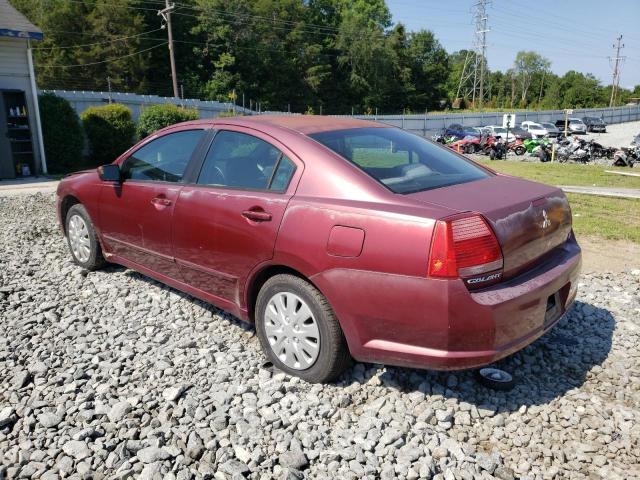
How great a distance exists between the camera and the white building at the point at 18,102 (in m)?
Answer: 12.7

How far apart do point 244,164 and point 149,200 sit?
1.01m

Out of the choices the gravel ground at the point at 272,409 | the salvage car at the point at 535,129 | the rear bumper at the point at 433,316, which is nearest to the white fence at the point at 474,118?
the salvage car at the point at 535,129

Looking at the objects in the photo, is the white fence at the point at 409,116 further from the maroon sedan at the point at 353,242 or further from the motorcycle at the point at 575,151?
the motorcycle at the point at 575,151

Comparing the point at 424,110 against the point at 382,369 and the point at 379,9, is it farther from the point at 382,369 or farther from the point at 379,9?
the point at 382,369

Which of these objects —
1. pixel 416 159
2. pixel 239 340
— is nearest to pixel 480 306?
pixel 416 159

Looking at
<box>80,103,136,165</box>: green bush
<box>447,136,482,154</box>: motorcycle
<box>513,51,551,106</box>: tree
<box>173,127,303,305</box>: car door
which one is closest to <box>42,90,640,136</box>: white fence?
<box>80,103,136,165</box>: green bush

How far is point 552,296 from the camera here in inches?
121

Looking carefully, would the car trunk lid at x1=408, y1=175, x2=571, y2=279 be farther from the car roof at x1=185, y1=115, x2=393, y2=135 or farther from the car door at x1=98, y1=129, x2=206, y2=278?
the car door at x1=98, y1=129, x2=206, y2=278

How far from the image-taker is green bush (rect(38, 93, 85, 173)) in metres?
14.2

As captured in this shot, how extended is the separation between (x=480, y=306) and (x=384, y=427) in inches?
32.9

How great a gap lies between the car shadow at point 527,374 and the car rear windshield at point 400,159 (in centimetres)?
119

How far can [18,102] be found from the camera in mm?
Answer: 13195

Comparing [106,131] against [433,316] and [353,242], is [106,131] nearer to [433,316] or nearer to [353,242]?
[353,242]

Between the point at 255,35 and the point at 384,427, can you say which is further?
the point at 255,35
